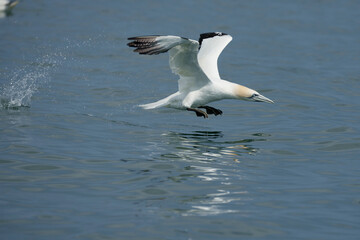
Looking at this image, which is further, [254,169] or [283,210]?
[254,169]

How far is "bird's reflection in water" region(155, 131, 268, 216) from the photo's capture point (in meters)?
7.25

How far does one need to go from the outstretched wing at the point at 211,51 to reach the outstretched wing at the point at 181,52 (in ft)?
2.16

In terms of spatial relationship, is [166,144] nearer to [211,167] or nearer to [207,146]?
[207,146]

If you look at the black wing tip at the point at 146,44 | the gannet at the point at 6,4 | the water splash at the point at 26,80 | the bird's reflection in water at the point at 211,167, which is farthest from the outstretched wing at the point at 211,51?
the gannet at the point at 6,4

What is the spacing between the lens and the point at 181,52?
989 centimetres

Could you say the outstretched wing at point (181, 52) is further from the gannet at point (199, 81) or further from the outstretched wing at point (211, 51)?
the outstretched wing at point (211, 51)

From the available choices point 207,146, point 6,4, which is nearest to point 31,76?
point 207,146

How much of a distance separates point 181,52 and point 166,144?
1.46m

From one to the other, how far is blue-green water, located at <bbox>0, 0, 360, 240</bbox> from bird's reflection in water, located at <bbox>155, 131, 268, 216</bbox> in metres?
0.03

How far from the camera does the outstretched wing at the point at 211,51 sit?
11.6 metres

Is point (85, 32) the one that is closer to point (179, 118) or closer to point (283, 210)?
point (179, 118)

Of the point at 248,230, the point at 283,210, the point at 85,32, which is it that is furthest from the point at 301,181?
the point at 85,32

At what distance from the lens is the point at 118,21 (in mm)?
24234

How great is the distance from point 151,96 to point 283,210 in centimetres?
749
